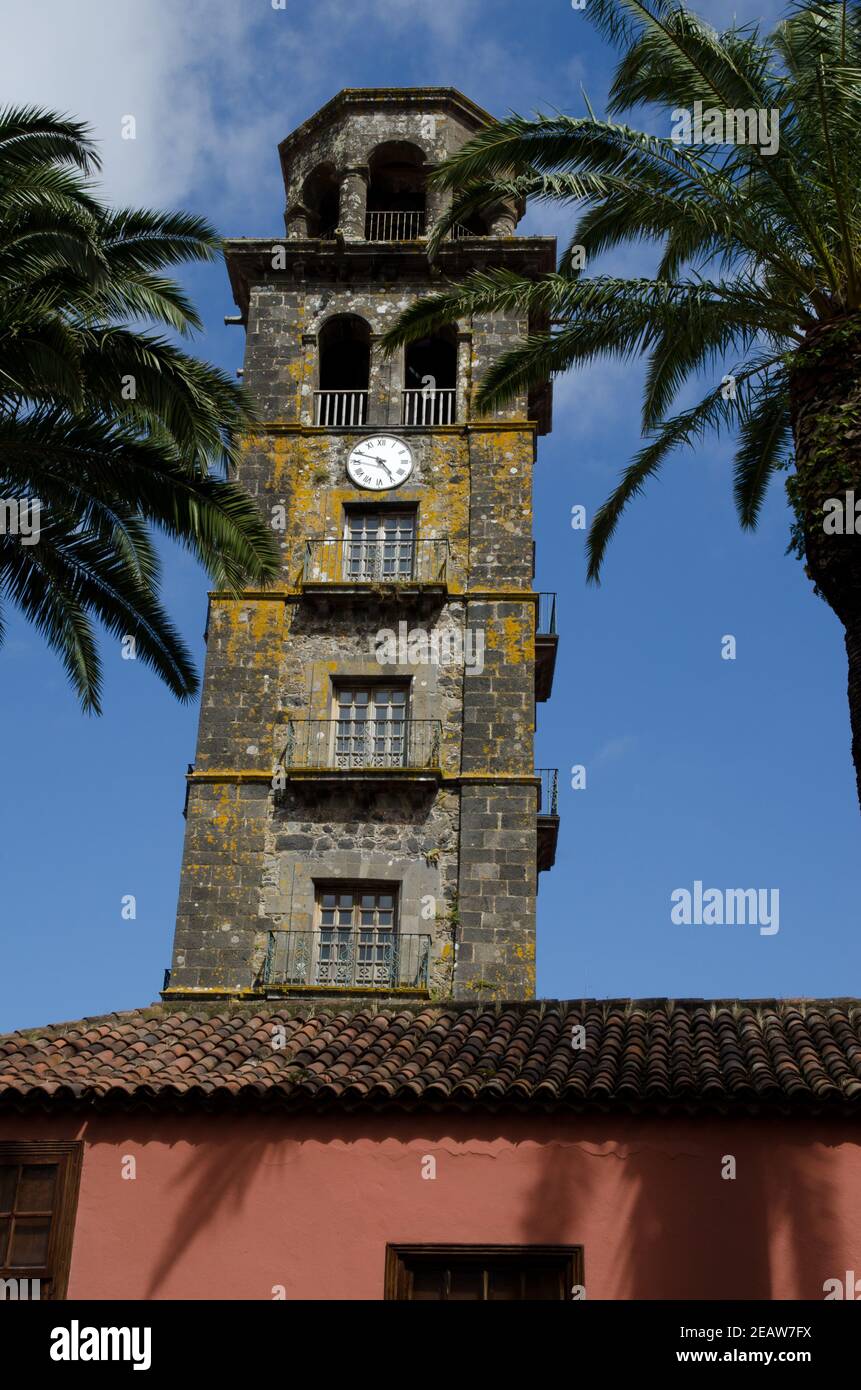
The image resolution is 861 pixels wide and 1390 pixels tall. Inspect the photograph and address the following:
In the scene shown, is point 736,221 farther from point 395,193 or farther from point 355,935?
point 395,193

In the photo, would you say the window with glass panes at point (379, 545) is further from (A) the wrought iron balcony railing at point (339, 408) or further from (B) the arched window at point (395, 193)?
(B) the arched window at point (395, 193)

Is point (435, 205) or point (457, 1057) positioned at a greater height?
point (435, 205)

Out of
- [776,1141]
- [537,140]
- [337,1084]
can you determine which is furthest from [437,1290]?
[537,140]

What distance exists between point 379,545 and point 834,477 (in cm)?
1621

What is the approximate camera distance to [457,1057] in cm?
1767

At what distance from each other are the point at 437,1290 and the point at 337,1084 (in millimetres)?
2060

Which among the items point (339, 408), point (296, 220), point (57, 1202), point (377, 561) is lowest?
point (57, 1202)

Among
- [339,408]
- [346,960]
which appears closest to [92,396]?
[346,960]

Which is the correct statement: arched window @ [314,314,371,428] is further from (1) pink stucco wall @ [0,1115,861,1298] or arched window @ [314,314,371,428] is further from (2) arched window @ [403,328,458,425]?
(1) pink stucco wall @ [0,1115,861,1298]

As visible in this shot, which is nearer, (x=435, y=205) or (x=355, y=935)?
(x=355, y=935)

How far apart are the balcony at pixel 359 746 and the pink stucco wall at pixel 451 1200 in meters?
13.6

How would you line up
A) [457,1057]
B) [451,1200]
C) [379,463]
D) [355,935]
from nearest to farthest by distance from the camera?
[451,1200] → [457,1057] → [355,935] → [379,463]

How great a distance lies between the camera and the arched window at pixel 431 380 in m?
33.8
